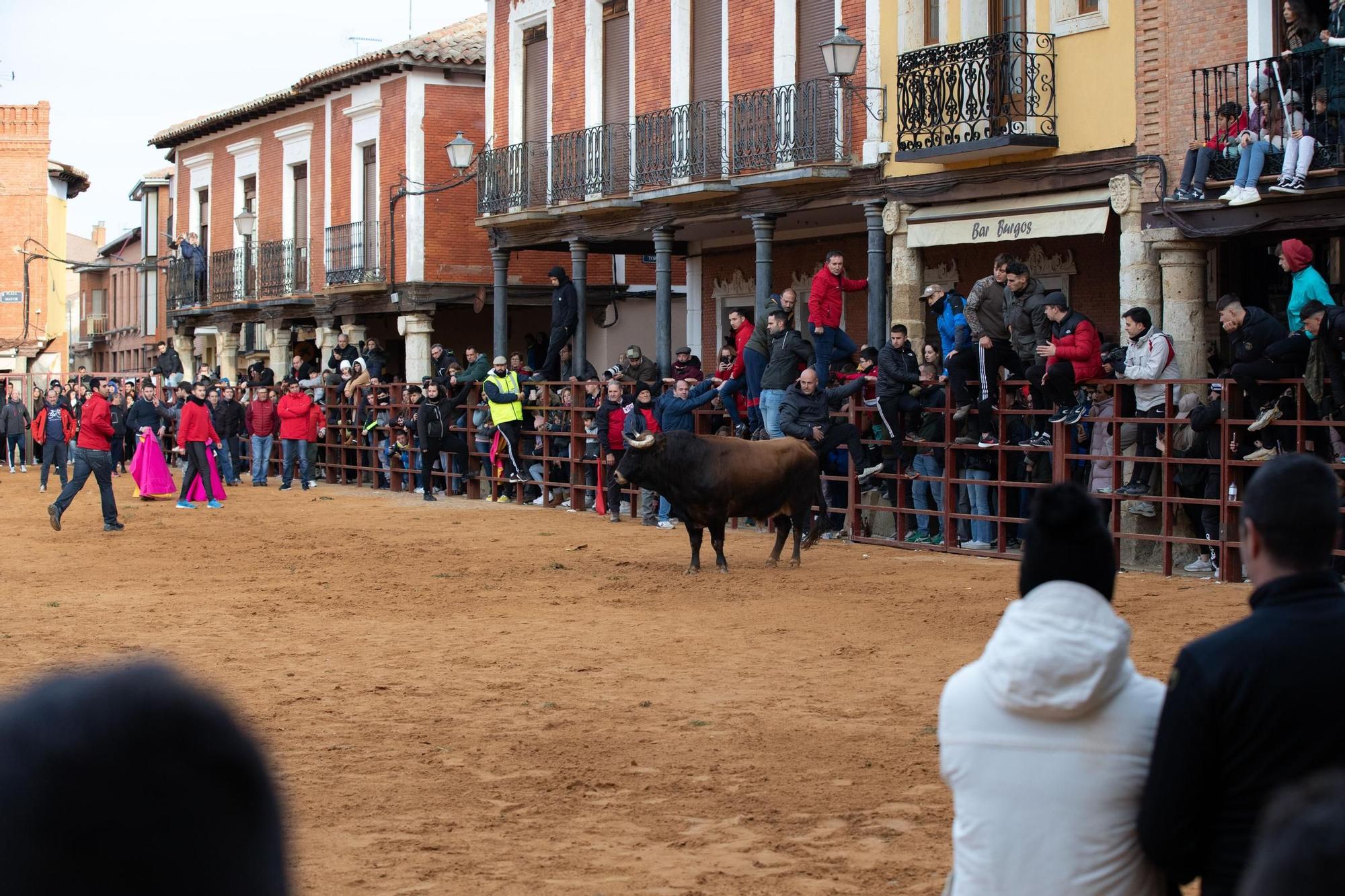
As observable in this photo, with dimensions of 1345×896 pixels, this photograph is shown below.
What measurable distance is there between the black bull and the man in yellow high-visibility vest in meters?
7.67

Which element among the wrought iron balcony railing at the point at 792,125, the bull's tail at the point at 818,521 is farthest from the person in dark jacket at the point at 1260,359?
the wrought iron balcony railing at the point at 792,125

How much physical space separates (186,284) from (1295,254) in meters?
33.3

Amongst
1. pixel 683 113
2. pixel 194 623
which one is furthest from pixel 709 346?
pixel 194 623

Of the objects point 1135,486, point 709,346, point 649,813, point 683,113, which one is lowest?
point 649,813

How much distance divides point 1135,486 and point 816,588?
3303 millimetres

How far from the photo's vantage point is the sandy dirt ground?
6426mm

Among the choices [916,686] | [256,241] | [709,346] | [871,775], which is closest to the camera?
[871,775]

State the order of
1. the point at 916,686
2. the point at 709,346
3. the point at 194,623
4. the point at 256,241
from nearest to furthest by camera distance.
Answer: the point at 916,686, the point at 194,623, the point at 709,346, the point at 256,241

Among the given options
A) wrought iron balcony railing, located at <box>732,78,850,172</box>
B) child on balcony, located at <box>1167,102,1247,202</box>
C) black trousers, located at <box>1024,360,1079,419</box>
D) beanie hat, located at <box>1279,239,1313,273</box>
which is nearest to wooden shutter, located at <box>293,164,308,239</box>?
wrought iron balcony railing, located at <box>732,78,850,172</box>

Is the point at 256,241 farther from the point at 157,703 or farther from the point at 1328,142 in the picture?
the point at 157,703

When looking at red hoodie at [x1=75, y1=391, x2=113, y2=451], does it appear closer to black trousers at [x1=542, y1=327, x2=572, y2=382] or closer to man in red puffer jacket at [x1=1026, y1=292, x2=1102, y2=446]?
black trousers at [x1=542, y1=327, x2=572, y2=382]

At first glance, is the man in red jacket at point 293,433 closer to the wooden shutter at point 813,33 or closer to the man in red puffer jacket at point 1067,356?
the wooden shutter at point 813,33

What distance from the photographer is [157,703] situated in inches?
52.8

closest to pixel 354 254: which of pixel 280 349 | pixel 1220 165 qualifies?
pixel 280 349
